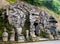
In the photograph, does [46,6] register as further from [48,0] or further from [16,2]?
[16,2]

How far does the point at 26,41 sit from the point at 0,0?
1202 millimetres

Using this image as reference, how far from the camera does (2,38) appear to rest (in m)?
5.54

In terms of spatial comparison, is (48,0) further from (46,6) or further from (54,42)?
(54,42)

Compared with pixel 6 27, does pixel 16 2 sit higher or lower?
higher

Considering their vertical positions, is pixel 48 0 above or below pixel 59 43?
above

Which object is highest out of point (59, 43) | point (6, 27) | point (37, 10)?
point (37, 10)

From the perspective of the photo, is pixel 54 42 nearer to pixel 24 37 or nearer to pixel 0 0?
pixel 24 37

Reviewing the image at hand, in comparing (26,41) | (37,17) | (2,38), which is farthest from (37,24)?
(2,38)

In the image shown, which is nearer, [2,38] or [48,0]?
[2,38]

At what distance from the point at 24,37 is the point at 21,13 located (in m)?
0.59

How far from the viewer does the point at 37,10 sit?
19.2ft

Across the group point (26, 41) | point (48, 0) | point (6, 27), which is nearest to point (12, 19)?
point (6, 27)

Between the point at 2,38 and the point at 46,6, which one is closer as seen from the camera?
the point at 2,38

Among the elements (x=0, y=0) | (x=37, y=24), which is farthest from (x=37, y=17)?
(x=0, y=0)
